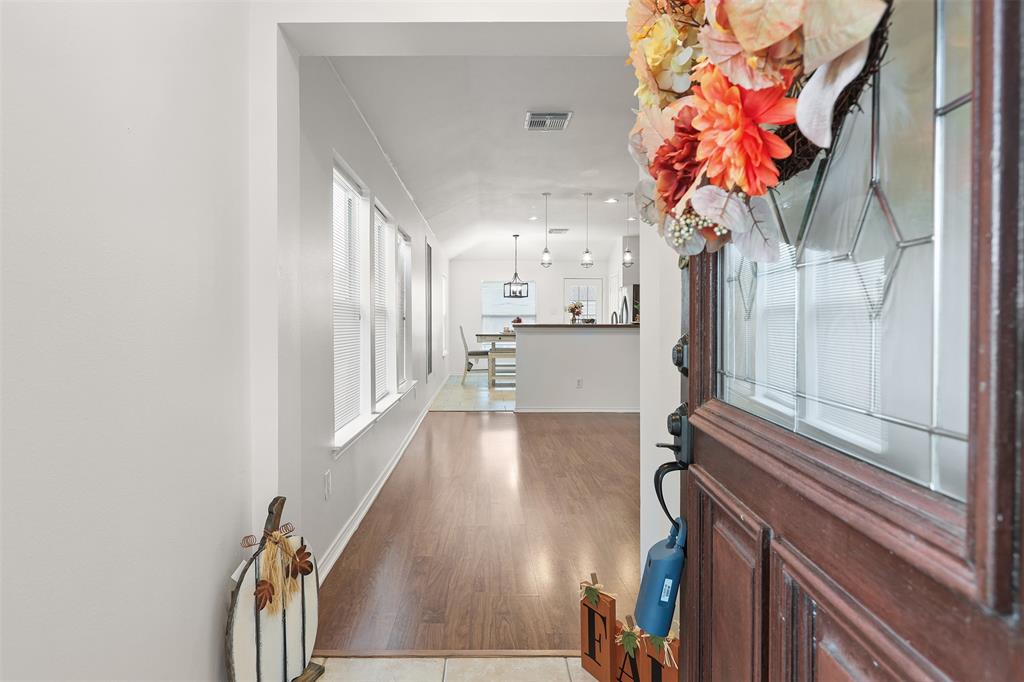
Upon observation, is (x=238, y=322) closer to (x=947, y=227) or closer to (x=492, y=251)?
(x=947, y=227)

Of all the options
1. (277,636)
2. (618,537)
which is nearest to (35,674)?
(277,636)

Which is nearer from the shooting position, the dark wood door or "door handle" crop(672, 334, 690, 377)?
the dark wood door

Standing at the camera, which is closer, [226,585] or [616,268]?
[226,585]

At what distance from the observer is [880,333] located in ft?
1.85

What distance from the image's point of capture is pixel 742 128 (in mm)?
625

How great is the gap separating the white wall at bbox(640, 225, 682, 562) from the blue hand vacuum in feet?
3.43

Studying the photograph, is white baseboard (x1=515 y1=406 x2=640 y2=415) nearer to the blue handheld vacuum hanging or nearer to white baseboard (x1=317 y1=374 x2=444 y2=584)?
white baseboard (x1=317 y1=374 x2=444 y2=584)

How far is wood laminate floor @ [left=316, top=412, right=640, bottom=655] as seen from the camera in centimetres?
223

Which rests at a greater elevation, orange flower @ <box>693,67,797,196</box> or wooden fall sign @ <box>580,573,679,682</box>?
orange flower @ <box>693,67,797,196</box>

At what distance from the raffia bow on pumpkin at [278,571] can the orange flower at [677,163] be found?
1.47m

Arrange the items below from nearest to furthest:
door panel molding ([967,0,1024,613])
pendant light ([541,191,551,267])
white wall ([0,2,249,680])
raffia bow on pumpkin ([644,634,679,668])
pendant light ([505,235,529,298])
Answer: door panel molding ([967,0,1024,613]) → white wall ([0,2,249,680]) → raffia bow on pumpkin ([644,634,679,668]) → pendant light ([541,191,551,267]) → pendant light ([505,235,529,298])

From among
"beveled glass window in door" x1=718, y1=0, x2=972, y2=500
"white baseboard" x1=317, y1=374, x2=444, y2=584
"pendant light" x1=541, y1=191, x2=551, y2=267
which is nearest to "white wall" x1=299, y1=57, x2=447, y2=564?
"white baseboard" x1=317, y1=374, x2=444, y2=584

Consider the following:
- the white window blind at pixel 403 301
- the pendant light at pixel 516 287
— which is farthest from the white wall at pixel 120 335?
the pendant light at pixel 516 287

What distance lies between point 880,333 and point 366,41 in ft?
6.35
